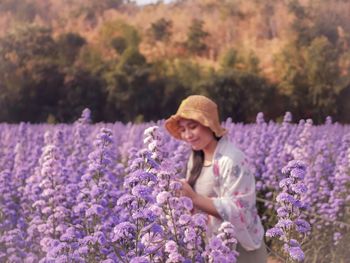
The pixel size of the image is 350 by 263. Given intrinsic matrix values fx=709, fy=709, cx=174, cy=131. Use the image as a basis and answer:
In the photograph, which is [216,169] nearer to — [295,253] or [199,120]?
[199,120]

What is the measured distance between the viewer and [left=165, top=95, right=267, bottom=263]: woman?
303 cm

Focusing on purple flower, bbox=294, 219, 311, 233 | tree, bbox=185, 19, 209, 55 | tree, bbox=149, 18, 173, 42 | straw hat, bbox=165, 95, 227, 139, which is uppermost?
tree, bbox=149, 18, 173, 42

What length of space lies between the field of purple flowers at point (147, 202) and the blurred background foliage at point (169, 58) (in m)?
2.23

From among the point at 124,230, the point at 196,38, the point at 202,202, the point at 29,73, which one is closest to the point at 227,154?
the point at 202,202

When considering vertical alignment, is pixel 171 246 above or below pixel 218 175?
below

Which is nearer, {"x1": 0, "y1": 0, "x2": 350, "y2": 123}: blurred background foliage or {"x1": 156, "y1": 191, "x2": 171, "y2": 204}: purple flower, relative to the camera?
{"x1": 156, "y1": 191, "x2": 171, "y2": 204}: purple flower

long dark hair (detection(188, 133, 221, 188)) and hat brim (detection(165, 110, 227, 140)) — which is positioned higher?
hat brim (detection(165, 110, 227, 140))

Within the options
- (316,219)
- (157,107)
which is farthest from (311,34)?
(316,219)

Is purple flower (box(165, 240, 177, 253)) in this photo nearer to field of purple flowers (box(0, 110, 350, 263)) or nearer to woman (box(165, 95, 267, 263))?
field of purple flowers (box(0, 110, 350, 263))

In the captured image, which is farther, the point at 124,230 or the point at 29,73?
the point at 29,73

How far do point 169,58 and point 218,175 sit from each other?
23.0 feet

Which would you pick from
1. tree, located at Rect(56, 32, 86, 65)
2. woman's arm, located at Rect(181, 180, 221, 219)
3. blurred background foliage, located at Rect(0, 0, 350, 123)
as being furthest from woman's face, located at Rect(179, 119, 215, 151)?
tree, located at Rect(56, 32, 86, 65)

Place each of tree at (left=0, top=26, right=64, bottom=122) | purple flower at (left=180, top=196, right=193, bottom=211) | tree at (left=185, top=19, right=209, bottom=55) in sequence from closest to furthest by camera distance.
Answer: purple flower at (left=180, top=196, right=193, bottom=211) < tree at (left=0, top=26, right=64, bottom=122) < tree at (left=185, top=19, right=209, bottom=55)

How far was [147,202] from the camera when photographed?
7.67 feet
